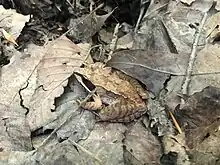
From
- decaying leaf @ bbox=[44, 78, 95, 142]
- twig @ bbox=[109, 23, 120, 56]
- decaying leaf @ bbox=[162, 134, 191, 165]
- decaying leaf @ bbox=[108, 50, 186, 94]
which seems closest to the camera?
decaying leaf @ bbox=[162, 134, 191, 165]

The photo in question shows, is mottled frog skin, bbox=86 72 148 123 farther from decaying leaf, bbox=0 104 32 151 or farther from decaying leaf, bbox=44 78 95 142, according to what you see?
decaying leaf, bbox=0 104 32 151

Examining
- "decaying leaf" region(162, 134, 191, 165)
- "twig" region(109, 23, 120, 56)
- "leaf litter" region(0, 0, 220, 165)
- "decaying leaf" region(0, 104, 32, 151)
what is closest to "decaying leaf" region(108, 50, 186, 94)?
"leaf litter" region(0, 0, 220, 165)

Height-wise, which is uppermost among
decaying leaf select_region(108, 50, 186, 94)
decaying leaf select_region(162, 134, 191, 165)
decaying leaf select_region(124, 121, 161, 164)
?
decaying leaf select_region(108, 50, 186, 94)

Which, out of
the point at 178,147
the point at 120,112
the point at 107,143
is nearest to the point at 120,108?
the point at 120,112

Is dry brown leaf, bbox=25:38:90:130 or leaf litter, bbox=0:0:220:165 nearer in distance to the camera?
leaf litter, bbox=0:0:220:165

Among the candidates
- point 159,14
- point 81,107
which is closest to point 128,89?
point 81,107

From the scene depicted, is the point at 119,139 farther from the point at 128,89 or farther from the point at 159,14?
the point at 159,14

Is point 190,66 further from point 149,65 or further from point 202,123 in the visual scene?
point 202,123
